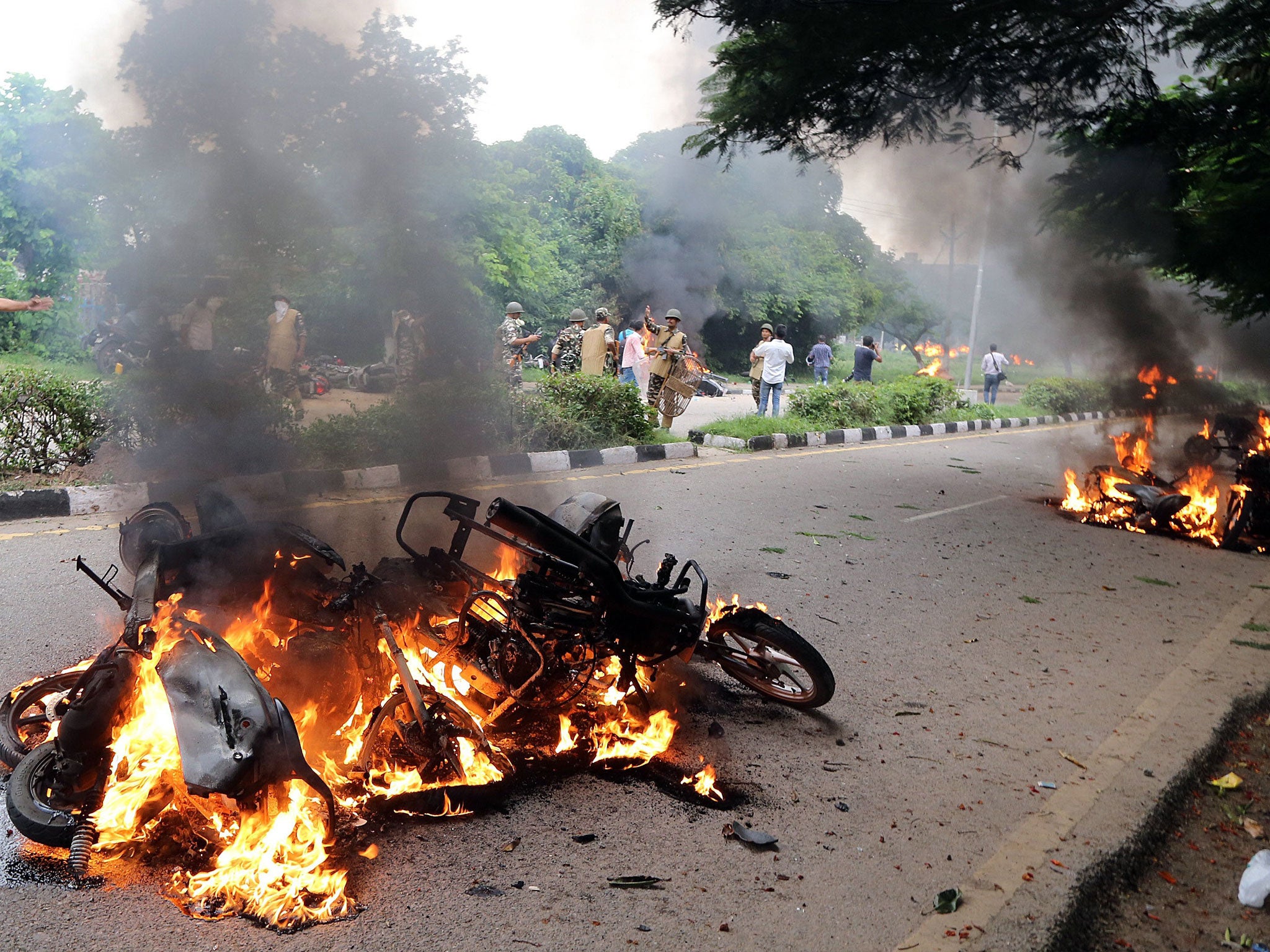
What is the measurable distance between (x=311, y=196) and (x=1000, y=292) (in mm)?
29231

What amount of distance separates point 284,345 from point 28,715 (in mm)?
2211

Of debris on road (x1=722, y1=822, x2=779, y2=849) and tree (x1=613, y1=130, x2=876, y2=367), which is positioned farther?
tree (x1=613, y1=130, x2=876, y2=367)

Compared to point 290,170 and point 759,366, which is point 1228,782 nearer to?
point 290,170

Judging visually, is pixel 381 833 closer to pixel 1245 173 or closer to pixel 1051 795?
pixel 1051 795

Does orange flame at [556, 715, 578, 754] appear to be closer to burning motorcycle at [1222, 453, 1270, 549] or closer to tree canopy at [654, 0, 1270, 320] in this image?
tree canopy at [654, 0, 1270, 320]

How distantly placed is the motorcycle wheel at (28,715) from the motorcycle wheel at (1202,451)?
10.4 m

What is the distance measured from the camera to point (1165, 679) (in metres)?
4.48

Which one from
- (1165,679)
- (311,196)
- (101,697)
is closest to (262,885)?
(101,697)

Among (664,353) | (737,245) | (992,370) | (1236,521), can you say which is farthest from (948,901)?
(737,245)

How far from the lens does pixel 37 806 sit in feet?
8.30

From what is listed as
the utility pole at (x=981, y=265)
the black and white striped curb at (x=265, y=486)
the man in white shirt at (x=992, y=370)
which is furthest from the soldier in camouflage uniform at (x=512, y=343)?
the man in white shirt at (x=992, y=370)

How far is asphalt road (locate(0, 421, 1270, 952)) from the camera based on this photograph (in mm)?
2377

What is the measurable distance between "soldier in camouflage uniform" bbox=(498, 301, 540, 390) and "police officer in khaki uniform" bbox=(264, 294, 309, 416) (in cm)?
181

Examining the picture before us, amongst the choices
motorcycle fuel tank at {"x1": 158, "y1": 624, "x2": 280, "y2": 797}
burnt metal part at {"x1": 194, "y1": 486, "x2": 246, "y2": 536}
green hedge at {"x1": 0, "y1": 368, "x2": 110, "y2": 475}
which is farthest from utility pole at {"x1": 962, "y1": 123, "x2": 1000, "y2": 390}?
motorcycle fuel tank at {"x1": 158, "y1": 624, "x2": 280, "y2": 797}
